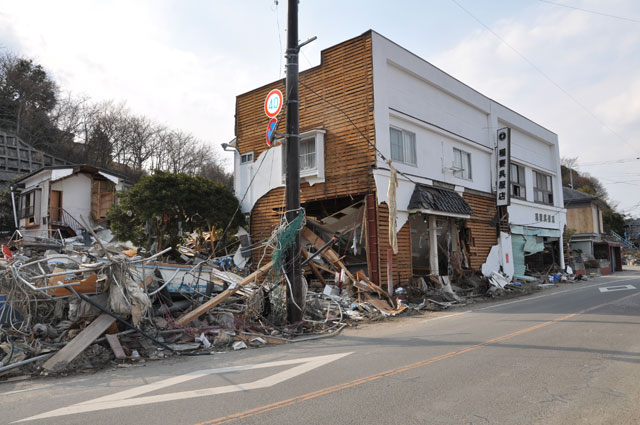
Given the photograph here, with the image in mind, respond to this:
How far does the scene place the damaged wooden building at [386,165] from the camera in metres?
16.1

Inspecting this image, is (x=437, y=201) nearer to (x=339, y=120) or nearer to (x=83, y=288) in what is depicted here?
(x=339, y=120)

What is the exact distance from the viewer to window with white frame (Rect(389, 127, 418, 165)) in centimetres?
1719

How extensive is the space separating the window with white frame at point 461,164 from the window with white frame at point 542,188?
351 inches

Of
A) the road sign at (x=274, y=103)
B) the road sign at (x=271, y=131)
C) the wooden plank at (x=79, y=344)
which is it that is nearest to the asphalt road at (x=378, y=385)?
the wooden plank at (x=79, y=344)

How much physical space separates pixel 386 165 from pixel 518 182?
14.0 metres

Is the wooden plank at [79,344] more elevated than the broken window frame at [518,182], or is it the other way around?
the broken window frame at [518,182]

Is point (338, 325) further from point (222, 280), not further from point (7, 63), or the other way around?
point (7, 63)

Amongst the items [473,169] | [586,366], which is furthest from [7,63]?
[586,366]

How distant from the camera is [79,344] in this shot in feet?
24.6

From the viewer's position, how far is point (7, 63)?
37.7 m

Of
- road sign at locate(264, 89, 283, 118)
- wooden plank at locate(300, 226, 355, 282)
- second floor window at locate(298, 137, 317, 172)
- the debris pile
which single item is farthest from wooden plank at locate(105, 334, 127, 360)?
second floor window at locate(298, 137, 317, 172)

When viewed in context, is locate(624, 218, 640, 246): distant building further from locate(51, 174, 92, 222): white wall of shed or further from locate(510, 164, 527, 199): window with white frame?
locate(51, 174, 92, 222): white wall of shed

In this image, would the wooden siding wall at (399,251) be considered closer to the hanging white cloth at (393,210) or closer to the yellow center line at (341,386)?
the hanging white cloth at (393,210)

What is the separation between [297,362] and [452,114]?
16621 mm
